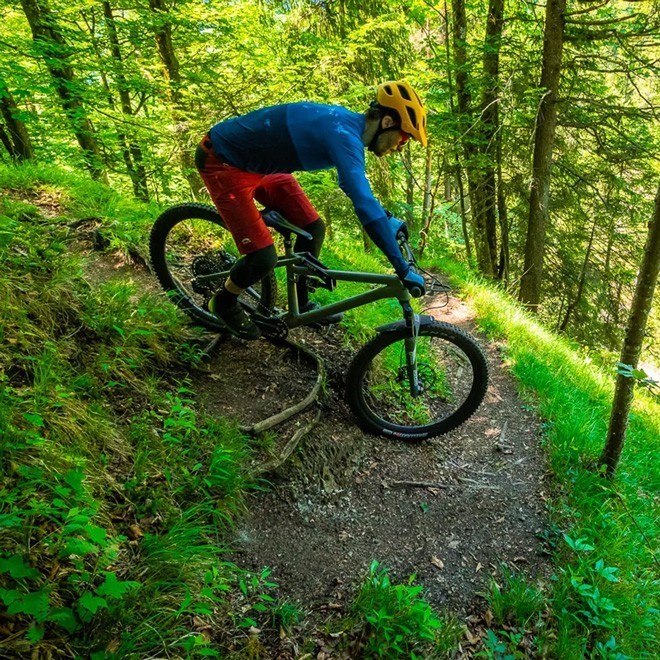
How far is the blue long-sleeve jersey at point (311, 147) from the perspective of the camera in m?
3.00

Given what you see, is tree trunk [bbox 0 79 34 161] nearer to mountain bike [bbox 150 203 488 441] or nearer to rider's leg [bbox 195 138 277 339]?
mountain bike [bbox 150 203 488 441]

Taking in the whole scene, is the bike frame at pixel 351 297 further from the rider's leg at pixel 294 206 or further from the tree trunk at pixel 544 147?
the tree trunk at pixel 544 147

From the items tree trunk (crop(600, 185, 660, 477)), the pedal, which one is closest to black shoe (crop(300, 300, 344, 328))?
the pedal

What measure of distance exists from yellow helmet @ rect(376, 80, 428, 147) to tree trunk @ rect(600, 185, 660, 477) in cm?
183

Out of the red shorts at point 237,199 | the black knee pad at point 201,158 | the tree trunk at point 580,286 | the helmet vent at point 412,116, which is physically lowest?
the tree trunk at point 580,286

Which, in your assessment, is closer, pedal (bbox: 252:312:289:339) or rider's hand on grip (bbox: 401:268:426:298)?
rider's hand on grip (bbox: 401:268:426:298)

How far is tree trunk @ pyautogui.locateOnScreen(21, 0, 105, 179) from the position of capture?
7.35 m

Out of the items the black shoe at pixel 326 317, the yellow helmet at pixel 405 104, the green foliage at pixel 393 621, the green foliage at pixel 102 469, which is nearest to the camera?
the green foliage at pixel 102 469

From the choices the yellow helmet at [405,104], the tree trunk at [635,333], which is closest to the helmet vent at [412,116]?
the yellow helmet at [405,104]

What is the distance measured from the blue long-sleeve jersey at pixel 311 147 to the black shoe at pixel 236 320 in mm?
1253

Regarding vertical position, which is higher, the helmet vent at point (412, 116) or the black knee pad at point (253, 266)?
the helmet vent at point (412, 116)

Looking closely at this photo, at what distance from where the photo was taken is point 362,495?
145 inches

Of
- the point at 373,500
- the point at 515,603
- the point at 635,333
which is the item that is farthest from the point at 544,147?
the point at 515,603

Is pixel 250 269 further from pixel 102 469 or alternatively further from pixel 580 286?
pixel 580 286
